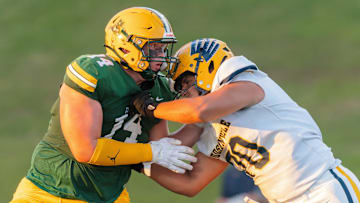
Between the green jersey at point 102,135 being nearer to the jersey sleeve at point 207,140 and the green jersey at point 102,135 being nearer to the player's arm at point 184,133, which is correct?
the player's arm at point 184,133

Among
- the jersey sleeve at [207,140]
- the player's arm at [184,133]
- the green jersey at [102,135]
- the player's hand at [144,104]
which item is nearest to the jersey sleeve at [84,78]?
the green jersey at [102,135]

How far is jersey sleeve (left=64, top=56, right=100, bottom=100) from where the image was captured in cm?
411

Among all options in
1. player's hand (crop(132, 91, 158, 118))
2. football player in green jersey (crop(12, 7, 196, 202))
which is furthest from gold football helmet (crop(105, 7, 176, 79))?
player's hand (crop(132, 91, 158, 118))

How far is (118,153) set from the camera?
14.0 feet

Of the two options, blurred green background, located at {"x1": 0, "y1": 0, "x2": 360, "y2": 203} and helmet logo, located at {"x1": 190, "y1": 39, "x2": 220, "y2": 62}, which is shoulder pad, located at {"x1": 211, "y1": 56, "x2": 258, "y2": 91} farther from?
blurred green background, located at {"x1": 0, "y1": 0, "x2": 360, "y2": 203}

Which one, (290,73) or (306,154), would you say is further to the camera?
(290,73)

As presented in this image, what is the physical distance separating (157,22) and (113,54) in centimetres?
43

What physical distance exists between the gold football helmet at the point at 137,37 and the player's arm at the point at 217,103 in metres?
0.41

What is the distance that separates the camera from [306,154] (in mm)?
4250

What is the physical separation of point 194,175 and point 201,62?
0.95 metres

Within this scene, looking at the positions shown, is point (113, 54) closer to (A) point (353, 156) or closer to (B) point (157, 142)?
(B) point (157, 142)

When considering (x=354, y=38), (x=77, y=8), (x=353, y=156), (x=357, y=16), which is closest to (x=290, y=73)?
(x=354, y=38)

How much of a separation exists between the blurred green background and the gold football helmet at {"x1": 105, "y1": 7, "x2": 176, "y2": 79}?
5.52 m

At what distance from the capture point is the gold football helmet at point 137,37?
173 inches
